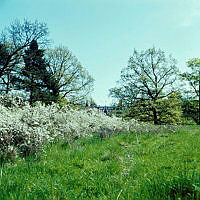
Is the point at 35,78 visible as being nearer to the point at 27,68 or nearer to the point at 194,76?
the point at 27,68

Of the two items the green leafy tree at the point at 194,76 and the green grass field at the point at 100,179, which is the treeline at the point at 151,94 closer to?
the green leafy tree at the point at 194,76

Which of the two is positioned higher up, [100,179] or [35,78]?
[35,78]

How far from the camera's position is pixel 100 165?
17.1 feet

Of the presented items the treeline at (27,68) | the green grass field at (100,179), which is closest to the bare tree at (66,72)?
the treeline at (27,68)

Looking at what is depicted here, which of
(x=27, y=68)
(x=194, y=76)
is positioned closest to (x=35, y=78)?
(x=27, y=68)

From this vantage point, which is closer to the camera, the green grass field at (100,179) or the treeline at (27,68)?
the green grass field at (100,179)

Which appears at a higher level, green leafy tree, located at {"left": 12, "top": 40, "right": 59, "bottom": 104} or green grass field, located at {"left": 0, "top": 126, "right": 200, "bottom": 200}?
green leafy tree, located at {"left": 12, "top": 40, "right": 59, "bottom": 104}

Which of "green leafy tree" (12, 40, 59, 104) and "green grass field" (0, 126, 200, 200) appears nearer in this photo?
"green grass field" (0, 126, 200, 200)

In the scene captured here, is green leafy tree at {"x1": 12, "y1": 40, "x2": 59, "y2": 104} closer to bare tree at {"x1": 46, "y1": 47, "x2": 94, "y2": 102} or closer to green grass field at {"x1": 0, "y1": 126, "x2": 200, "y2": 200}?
bare tree at {"x1": 46, "y1": 47, "x2": 94, "y2": 102}

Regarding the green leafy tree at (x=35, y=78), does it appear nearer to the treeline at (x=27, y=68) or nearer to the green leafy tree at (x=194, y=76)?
the treeline at (x=27, y=68)

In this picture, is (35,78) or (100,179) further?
(35,78)

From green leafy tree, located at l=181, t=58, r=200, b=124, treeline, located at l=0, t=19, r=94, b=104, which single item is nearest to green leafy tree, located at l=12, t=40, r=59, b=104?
treeline, located at l=0, t=19, r=94, b=104

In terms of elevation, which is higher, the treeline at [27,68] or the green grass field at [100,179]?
the treeline at [27,68]

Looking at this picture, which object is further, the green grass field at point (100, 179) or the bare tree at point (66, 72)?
the bare tree at point (66, 72)
